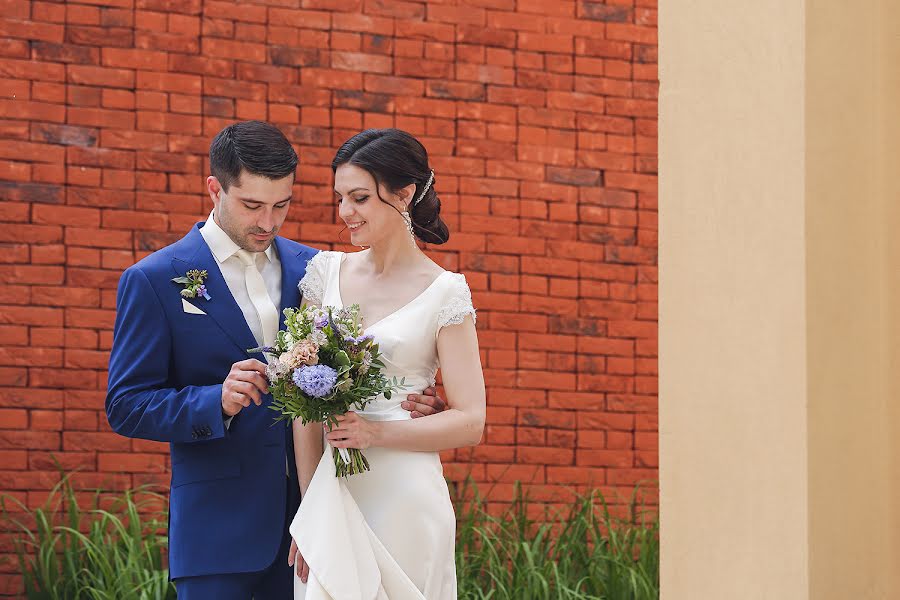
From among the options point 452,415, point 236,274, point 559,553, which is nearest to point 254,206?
point 236,274

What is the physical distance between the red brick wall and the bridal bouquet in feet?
10.4

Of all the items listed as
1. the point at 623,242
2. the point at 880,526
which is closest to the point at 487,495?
the point at 623,242

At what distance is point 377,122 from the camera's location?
663 centimetres

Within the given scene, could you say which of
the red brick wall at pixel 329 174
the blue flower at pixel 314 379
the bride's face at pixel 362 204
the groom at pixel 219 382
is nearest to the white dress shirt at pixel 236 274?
the groom at pixel 219 382

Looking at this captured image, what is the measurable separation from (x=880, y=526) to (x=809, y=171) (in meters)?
0.80

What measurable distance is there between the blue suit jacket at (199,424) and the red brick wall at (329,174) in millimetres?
2787

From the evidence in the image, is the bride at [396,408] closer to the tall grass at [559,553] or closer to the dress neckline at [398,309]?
the dress neckline at [398,309]

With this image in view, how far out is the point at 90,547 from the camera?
5.62m

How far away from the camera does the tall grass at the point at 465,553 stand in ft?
18.3

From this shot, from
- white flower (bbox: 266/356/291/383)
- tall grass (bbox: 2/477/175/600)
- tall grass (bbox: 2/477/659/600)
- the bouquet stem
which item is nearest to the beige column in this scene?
the bouquet stem

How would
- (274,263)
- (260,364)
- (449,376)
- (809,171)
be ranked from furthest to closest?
(274,263) → (449,376) → (260,364) → (809,171)

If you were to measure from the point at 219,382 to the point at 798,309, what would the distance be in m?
1.55

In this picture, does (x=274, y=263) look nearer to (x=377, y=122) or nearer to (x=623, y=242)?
(x=377, y=122)

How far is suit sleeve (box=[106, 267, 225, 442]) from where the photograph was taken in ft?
10.7
